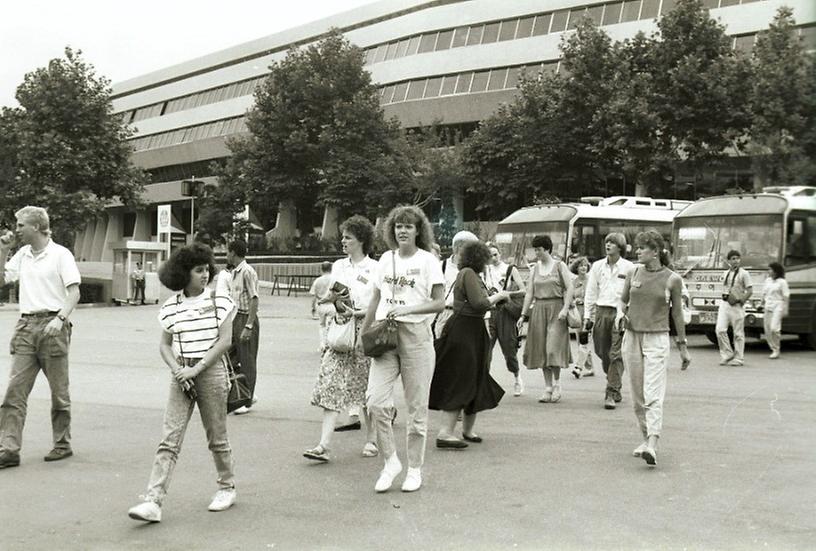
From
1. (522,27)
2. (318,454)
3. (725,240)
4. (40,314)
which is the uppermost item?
(522,27)

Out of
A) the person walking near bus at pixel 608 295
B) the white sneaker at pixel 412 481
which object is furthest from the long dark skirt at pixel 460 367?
the person walking near bus at pixel 608 295

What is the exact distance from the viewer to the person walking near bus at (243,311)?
9.90m

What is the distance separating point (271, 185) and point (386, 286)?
1648 inches

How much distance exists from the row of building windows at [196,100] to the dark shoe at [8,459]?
57898mm

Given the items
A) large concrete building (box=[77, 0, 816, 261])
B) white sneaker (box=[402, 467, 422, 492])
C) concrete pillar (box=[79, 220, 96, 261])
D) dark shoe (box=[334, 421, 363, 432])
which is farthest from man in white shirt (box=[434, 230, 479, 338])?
concrete pillar (box=[79, 220, 96, 261])

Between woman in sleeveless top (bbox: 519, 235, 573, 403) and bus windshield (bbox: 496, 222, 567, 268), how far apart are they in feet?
43.0

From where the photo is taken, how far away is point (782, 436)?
8.44 m

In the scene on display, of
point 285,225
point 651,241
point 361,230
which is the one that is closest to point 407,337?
point 361,230

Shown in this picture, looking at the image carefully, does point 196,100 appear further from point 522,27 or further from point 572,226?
point 572,226

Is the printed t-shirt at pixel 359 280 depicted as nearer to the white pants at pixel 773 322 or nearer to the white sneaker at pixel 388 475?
the white sneaker at pixel 388 475

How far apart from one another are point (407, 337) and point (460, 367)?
1.47 metres

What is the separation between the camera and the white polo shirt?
732 cm

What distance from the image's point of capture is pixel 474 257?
25.7ft

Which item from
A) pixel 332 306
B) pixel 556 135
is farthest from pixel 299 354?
pixel 556 135
